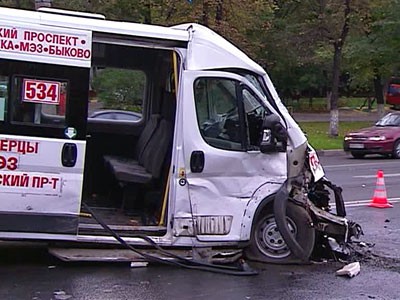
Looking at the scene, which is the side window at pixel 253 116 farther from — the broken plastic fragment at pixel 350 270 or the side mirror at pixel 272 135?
the broken plastic fragment at pixel 350 270

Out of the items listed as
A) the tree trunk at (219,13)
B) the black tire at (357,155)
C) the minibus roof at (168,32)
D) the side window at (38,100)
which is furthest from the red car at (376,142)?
the side window at (38,100)

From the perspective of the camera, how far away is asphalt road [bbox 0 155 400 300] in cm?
769

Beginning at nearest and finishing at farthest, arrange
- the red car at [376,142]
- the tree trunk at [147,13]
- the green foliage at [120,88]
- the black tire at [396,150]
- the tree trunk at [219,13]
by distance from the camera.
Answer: the green foliage at [120,88] < the red car at [376,142] < the black tire at [396,150] < the tree trunk at [219,13] < the tree trunk at [147,13]

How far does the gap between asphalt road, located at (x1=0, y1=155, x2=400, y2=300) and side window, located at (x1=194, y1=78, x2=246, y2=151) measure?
1.33 metres

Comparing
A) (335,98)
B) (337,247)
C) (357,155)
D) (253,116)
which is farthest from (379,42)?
(253,116)

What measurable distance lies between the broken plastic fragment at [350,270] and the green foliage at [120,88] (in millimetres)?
3293

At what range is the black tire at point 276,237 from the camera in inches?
356

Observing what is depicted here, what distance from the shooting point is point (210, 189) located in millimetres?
8781

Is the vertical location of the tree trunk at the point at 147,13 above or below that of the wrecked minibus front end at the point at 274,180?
above

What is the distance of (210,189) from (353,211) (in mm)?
5104

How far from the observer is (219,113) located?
8961 millimetres

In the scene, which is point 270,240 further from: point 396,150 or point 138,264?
point 396,150

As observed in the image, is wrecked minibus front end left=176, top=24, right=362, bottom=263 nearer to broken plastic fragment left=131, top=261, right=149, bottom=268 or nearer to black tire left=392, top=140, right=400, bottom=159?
broken plastic fragment left=131, top=261, right=149, bottom=268

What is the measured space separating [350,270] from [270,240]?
0.88 m
